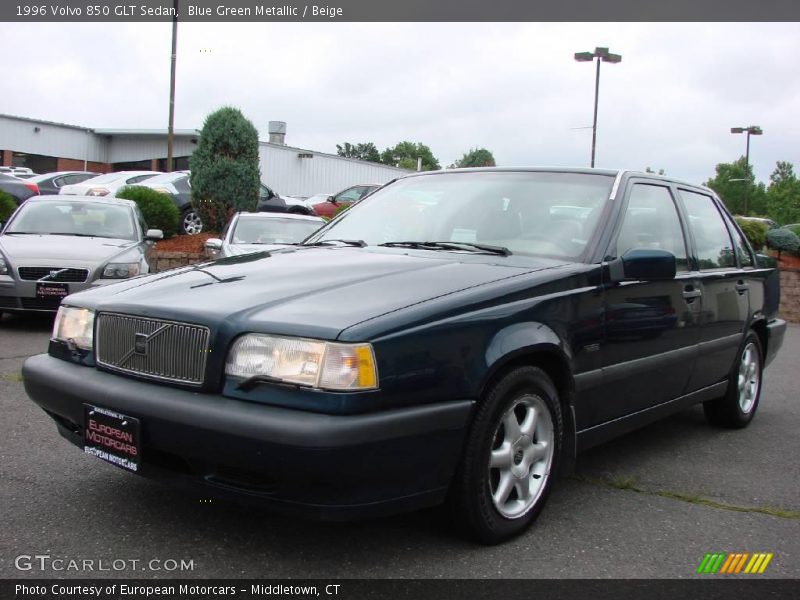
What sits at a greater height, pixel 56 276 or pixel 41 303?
pixel 56 276

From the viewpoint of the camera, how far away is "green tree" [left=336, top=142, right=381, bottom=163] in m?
119

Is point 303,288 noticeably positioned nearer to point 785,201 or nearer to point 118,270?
point 118,270

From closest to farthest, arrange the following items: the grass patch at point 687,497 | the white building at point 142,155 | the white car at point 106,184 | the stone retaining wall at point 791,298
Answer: the grass patch at point 687,497 → the stone retaining wall at point 791,298 → the white car at point 106,184 → the white building at point 142,155

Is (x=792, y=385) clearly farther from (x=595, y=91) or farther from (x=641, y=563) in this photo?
(x=595, y=91)

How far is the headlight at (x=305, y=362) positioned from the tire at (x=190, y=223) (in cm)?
1303

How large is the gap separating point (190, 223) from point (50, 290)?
7.84 metres

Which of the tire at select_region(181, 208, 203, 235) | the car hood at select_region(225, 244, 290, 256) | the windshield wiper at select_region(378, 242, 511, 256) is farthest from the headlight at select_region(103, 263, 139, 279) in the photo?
the tire at select_region(181, 208, 203, 235)

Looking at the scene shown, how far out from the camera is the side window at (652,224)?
396cm

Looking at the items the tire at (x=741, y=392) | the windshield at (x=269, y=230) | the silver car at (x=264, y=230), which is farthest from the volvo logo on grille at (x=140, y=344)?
the windshield at (x=269, y=230)

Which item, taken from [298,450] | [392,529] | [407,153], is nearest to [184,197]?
[392,529]

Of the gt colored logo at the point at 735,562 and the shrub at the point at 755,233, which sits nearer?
the gt colored logo at the point at 735,562

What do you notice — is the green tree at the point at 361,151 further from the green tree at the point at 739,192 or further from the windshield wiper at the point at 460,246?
the windshield wiper at the point at 460,246

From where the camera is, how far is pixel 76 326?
3.27m

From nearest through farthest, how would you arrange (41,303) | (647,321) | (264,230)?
1. (647,321)
2. (41,303)
3. (264,230)
